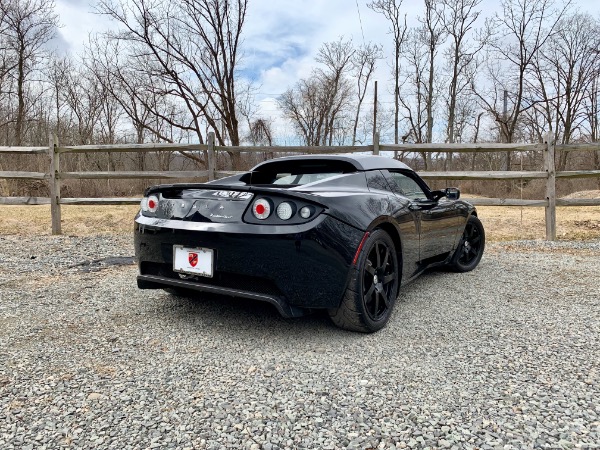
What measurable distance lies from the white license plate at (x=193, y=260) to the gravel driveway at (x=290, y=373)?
1.33 feet

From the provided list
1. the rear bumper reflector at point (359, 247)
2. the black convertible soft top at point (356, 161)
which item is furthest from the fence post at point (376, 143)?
the rear bumper reflector at point (359, 247)

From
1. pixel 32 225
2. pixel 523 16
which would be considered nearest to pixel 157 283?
pixel 32 225

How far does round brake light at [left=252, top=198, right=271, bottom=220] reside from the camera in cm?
231

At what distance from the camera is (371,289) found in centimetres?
257

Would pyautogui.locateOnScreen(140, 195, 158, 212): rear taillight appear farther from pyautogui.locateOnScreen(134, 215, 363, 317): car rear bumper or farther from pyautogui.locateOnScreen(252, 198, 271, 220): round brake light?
pyautogui.locateOnScreen(252, 198, 271, 220): round brake light

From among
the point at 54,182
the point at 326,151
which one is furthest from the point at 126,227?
the point at 326,151

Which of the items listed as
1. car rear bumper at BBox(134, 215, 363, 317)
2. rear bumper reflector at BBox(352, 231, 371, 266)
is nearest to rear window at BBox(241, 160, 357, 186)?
rear bumper reflector at BBox(352, 231, 371, 266)

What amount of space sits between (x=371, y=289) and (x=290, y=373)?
2.69 feet

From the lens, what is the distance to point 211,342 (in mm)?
2381

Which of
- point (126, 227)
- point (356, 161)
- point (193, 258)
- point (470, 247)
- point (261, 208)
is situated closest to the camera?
point (261, 208)

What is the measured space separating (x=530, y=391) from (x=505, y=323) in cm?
98

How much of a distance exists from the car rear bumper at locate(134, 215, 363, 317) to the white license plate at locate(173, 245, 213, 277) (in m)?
0.03

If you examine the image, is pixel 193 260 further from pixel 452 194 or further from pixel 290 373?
pixel 452 194

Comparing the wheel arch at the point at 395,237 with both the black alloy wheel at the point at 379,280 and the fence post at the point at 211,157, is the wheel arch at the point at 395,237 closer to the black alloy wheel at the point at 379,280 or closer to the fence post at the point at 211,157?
the black alloy wheel at the point at 379,280
